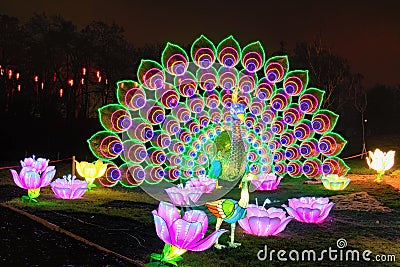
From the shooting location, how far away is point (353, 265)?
578cm

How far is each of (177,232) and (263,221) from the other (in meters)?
2.15

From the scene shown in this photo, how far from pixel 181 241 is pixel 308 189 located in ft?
28.7

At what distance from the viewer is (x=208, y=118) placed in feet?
45.6

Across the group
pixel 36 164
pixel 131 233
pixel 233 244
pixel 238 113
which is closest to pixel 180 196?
pixel 238 113

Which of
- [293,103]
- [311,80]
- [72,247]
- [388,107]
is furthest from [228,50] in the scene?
[388,107]

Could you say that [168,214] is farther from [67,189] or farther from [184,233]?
[67,189]

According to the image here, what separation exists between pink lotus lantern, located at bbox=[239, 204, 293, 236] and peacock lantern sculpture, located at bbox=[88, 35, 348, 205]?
4.41 m

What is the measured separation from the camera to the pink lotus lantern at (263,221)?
698 centimetres

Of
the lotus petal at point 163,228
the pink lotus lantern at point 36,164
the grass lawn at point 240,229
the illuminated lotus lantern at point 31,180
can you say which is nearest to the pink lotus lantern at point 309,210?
the grass lawn at point 240,229

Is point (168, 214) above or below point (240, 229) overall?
above

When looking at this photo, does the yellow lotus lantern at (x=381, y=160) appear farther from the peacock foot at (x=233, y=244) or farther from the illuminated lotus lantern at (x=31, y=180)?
the illuminated lotus lantern at (x=31, y=180)

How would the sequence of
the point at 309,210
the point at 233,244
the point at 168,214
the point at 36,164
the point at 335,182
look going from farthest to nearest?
the point at 335,182, the point at 36,164, the point at 309,210, the point at 233,244, the point at 168,214

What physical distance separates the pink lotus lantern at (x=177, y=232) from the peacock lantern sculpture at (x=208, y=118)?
20.2 ft

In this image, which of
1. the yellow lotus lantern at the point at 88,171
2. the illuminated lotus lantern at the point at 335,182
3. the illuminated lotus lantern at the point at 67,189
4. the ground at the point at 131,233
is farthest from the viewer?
the illuminated lotus lantern at the point at 335,182
